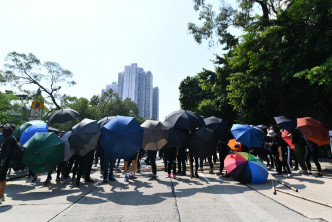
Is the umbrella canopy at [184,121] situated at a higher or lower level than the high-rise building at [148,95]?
lower

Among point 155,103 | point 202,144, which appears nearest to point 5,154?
point 202,144

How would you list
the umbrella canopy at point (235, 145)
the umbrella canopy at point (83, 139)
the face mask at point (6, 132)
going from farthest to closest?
the umbrella canopy at point (235, 145) < the umbrella canopy at point (83, 139) < the face mask at point (6, 132)

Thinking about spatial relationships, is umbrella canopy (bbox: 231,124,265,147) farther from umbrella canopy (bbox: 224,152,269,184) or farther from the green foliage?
the green foliage

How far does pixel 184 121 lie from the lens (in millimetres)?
6832

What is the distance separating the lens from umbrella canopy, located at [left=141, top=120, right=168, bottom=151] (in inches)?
257

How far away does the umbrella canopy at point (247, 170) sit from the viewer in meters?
5.76

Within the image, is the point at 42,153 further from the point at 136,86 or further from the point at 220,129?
the point at 136,86

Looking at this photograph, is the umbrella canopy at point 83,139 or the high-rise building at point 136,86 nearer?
the umbrella canopy at point 83,139

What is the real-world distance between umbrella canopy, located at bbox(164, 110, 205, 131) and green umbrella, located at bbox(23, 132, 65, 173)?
372 centimetres

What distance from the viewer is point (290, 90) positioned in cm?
1564

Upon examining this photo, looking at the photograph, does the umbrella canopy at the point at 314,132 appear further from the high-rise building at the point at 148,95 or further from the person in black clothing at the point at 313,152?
the high-rise building at the point at 148,95

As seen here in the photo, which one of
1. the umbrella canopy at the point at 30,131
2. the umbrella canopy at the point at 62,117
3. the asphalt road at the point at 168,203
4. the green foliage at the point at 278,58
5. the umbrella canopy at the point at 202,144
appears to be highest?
the green foliage at the point at 278,58

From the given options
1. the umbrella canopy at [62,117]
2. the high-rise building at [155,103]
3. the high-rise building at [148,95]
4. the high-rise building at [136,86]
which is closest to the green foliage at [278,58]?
the umbrella canopy at [62,117]

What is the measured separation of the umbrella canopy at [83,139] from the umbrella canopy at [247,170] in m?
4.36
